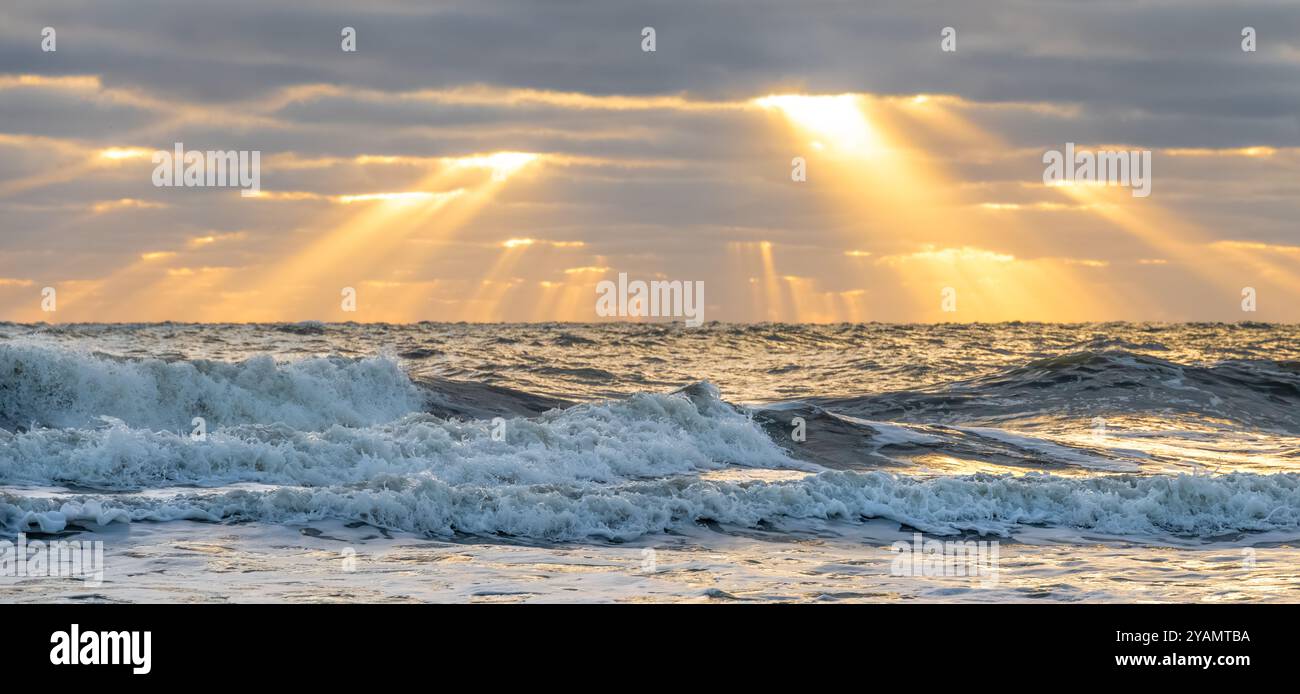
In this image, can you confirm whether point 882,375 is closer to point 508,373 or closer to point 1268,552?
point 508,373

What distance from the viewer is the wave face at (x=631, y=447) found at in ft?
44.7

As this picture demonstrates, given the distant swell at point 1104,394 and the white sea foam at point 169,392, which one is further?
the distant swell at point 1104,394

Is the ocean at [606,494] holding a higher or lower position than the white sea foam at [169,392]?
lower

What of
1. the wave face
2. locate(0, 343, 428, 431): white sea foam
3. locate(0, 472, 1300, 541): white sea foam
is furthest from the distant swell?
locate(0, 343, 428, 431): white sea foam

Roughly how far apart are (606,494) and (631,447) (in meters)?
4.99

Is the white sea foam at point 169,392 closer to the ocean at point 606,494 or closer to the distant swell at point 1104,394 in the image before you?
the ocean at point 606,494

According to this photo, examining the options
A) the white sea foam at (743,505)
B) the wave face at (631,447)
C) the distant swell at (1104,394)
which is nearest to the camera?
the white sea foam at (743,505)

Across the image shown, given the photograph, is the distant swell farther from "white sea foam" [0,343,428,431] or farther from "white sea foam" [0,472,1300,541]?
"white sea foam" [0,343,428,431]

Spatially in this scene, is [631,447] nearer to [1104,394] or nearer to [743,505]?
[743,505]

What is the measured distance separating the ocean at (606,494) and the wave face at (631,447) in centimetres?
6

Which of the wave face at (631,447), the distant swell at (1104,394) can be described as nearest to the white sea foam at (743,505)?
the wave face at (631,447)

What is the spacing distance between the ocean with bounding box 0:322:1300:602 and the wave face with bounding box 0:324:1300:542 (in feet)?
0.19

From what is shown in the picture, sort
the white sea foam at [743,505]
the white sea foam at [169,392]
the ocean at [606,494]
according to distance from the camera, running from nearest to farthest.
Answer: the ocean at [606,494] → the white sea foam at [743,505] → the white sea foam at [169,392]

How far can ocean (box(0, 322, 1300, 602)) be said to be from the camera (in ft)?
34.8
